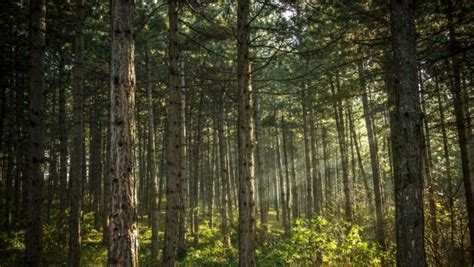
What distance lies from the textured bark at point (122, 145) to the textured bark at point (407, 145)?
14.0 ft

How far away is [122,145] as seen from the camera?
4016 millimetres

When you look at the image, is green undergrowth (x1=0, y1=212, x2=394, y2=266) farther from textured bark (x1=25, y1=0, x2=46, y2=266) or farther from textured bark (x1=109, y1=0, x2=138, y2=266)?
textured bark (x1=109, y1=0, x2=138, y2=266)

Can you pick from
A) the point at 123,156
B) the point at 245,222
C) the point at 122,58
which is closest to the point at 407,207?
the point at 245,222

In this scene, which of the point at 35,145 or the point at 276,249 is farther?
the point at 276,249

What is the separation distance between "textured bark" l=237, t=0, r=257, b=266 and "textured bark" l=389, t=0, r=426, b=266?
2807 mm

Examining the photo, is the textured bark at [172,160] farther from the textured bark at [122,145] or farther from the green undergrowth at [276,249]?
the textured bark at [122,145]

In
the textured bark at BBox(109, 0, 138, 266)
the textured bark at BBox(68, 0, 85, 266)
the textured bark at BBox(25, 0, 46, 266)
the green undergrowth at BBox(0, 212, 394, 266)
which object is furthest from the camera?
the textured bark at BBox(68, 0, 85, 266)

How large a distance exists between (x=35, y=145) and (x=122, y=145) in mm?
4639

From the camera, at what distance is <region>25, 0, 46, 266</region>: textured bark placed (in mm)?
7332

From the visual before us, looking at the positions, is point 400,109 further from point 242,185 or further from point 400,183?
point 242,185

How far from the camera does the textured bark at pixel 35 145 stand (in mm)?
7332

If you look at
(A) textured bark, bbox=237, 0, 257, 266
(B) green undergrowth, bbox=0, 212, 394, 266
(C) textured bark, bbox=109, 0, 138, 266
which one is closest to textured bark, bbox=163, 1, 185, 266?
(A) textured bark, bbox=237, 0, 257, 266

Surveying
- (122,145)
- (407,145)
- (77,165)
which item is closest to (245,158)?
(407,145)

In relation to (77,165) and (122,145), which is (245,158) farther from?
(77,165)
